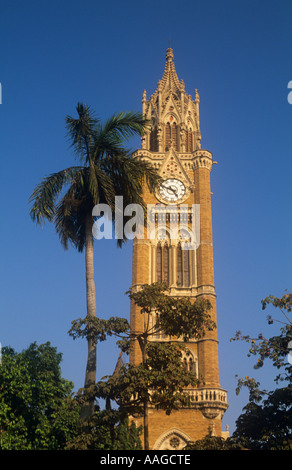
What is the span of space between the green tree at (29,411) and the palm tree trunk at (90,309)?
21.1 ft

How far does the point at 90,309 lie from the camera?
1991 centimetres

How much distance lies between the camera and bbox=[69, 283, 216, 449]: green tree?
61.4 ft

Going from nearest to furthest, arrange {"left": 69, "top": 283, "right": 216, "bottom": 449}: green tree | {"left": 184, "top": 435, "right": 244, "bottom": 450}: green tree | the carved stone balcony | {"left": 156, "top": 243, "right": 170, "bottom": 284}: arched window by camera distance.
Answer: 1. {"left": 69, "top": 283, "right": 216, "bottom": 449}: green tree
2. {"left": 184, "top": 435, "right": 244, "bottom": 450}: green tree
3. the carved stone balcony
4. {"left": 156, "top": 243, "right": 170, "bottom": 284}: arched window

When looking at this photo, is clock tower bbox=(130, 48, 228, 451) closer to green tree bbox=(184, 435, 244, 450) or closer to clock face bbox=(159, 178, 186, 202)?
clock face bbox=(159, 178, 186, 202)

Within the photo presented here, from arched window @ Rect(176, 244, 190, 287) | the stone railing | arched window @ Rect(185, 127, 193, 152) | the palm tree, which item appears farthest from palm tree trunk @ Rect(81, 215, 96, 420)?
arched window @ Rect(185, 127, 193, 152)

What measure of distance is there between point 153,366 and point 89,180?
21.7 ft

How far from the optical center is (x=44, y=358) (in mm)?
33500

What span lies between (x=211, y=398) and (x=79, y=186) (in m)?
24.5

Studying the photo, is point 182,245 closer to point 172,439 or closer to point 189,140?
point 189,140

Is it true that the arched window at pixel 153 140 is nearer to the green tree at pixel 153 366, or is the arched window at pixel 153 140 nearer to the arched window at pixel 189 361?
the arched window at pixel 189 361

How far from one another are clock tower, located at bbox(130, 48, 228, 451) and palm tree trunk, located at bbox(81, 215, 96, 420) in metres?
21.0
